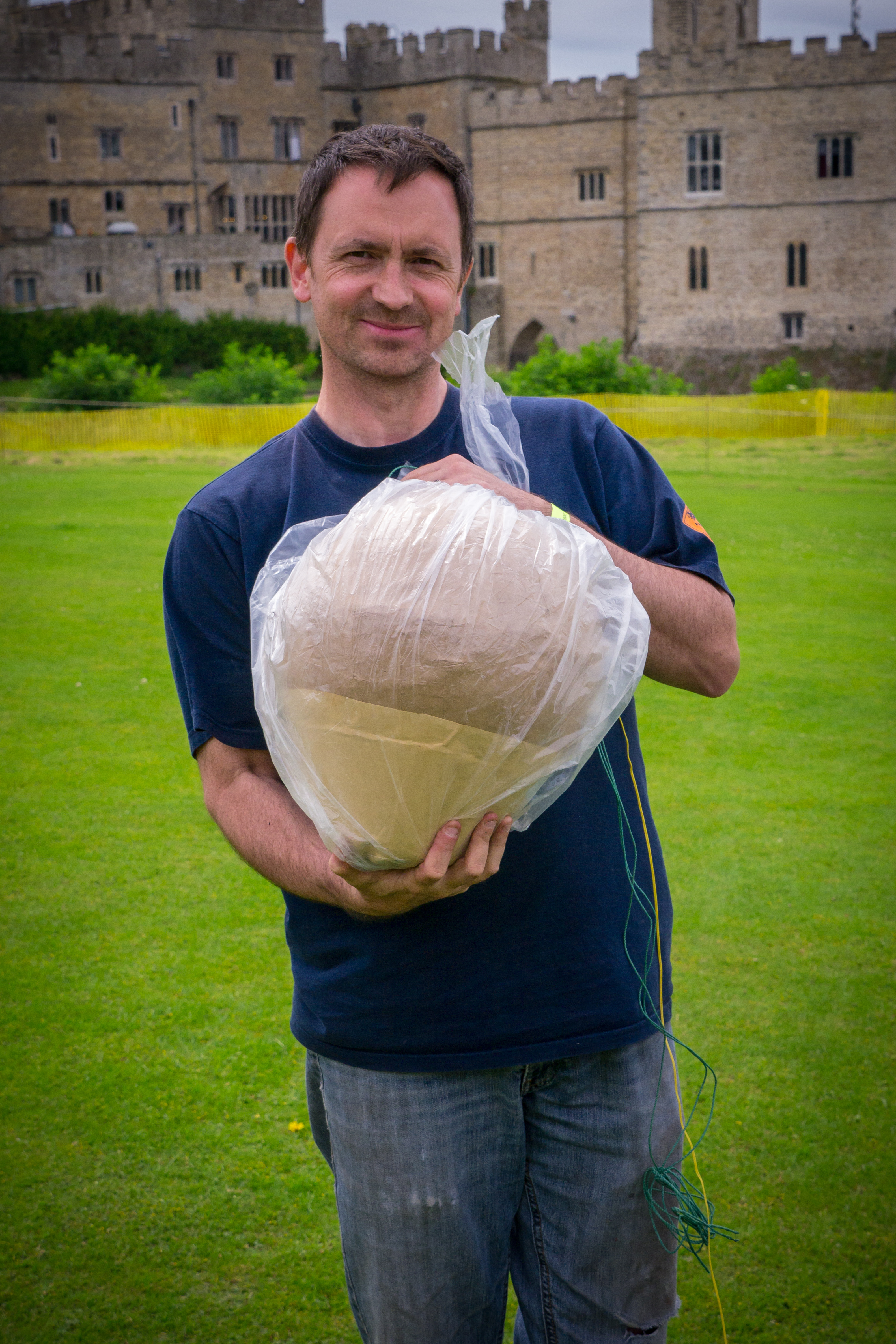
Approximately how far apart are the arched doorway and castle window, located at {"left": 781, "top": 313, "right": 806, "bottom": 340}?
41.2 ft

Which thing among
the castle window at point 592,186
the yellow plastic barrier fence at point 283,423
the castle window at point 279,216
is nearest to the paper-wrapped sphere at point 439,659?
the yellow plastic barrier fence at point 283,423

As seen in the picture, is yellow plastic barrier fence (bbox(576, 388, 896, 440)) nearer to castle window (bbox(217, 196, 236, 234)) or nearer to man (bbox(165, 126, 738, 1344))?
man (bbox(165, 126, 738, 1344))

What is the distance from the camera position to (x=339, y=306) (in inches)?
82.5

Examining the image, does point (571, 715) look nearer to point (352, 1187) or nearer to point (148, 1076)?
point (352, 1187)

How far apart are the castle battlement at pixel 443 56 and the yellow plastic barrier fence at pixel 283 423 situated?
36.4 m

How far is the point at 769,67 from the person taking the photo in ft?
176

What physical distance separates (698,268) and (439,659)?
59.4 m

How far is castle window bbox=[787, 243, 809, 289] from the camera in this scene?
55500 millimetres

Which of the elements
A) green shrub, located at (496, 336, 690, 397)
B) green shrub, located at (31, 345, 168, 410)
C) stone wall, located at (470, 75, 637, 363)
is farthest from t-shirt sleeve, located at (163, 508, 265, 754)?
stone wall, located at (470, 75, 637, 363)

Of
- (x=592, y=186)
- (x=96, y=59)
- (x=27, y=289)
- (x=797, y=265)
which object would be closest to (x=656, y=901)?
(x=797, y=265)

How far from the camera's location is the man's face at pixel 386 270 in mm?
2072

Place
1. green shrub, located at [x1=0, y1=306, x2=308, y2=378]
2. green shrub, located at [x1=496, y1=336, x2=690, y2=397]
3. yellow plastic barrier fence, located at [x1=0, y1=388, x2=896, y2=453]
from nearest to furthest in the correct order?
yellow plastic barrier fence, located at [x1=0, y1=388, x2=896, y2=453]
green shrub, located at [x1=496, y1=336, x2=690, y2=397]
green shrub, located at [x1=0, y1=306, x2=308, y2=378]

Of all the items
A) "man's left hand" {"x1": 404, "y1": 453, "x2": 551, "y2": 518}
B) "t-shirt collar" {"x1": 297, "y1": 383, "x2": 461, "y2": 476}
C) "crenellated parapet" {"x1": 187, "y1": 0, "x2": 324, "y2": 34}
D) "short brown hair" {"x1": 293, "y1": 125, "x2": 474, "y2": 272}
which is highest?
"crenellated parapet" {"x1": 187, "y1": 0, "x2": 324, "y2": 34}

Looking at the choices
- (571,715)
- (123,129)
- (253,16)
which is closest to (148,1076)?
(571,715)
